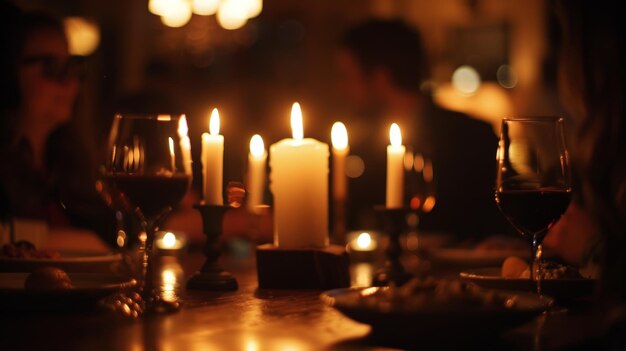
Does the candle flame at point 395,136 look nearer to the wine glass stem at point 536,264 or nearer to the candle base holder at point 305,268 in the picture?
the candle base holder at point 305,268

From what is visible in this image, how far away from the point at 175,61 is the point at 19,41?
17.0ft

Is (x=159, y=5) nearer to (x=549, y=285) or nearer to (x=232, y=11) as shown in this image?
(x=232, y=11)

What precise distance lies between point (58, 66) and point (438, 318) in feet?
8.08

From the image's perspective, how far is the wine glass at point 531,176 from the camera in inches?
48.9

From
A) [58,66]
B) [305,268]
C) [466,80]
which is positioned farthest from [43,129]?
[466,80]

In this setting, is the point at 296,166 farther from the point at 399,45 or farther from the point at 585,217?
the point at 399,45

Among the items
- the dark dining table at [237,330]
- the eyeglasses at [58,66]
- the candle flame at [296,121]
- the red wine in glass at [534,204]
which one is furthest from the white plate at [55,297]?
the eyeglasses at [58,66]

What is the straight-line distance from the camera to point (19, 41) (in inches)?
115

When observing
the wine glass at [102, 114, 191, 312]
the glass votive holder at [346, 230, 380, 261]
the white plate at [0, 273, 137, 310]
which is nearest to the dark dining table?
the white plate at [0, 273, 137, 310]

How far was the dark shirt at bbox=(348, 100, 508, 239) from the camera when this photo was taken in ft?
12.6

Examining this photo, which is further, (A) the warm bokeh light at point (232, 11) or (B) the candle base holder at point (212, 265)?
(A) the warm bokeh light at point (232, 11)

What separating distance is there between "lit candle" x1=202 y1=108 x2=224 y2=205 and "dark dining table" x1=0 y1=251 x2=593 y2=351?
247 mm

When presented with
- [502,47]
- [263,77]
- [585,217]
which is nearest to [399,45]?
[585,217]

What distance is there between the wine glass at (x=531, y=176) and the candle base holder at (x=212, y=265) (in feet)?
1.56
